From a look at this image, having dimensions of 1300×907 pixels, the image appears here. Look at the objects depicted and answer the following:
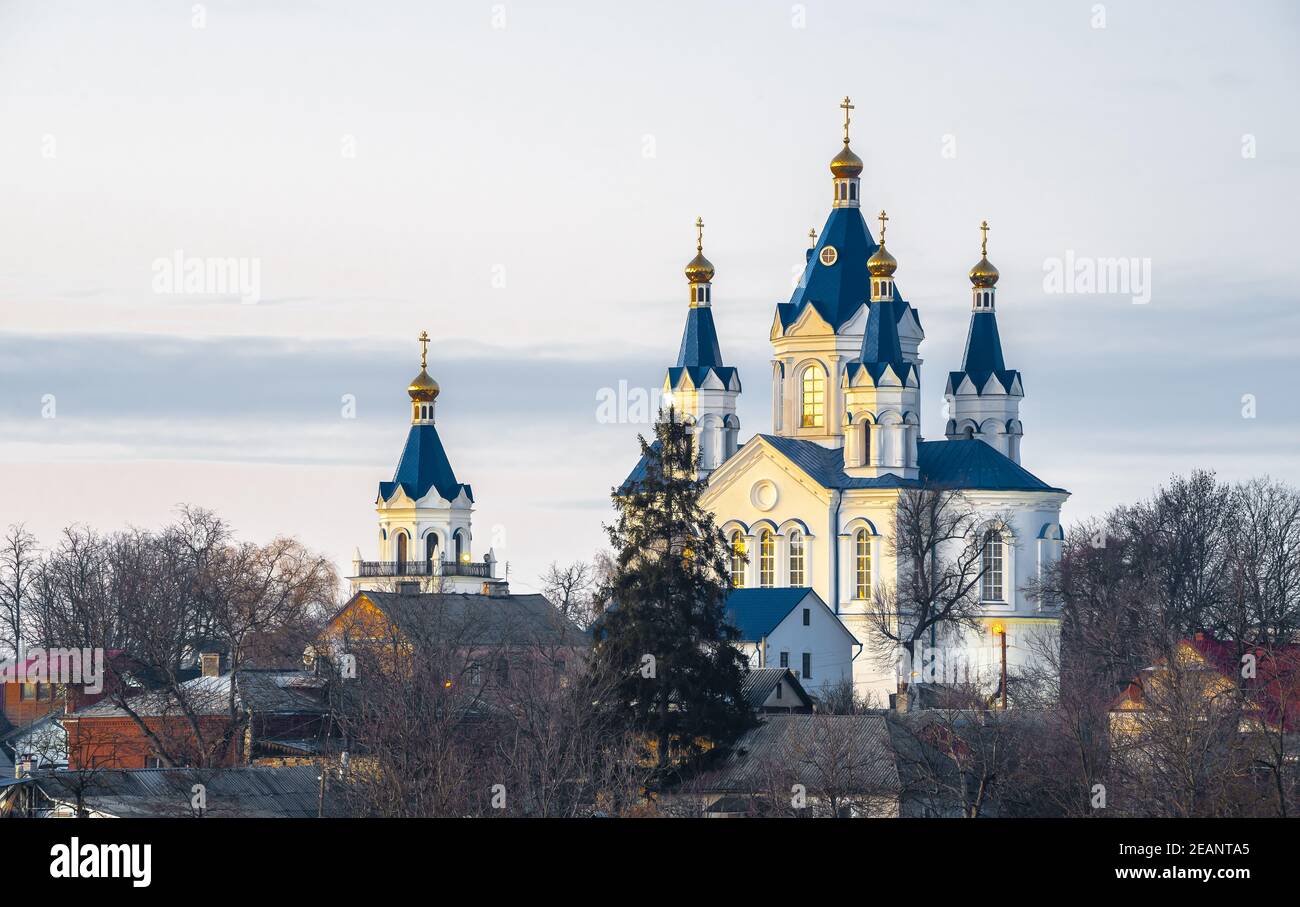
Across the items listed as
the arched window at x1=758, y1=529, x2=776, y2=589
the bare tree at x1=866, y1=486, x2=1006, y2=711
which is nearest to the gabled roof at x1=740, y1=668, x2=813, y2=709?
the bare tree at x1=866, y1=486, x2=1006, y2=711

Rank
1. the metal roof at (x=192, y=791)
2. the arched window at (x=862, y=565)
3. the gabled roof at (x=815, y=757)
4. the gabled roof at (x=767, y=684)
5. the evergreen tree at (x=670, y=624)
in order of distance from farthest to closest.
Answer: the arched window at (x=862, y=565)
the gabled roof at (x=767, y=684)
the evergreen tree at (x=670, y=624)
the gabled roof at (x=815, y=757)
the metal roof at (x=192, y=791)

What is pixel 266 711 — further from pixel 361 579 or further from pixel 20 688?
pixel 361 579

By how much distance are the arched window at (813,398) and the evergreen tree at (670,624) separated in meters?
25.2

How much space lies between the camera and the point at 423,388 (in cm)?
8006

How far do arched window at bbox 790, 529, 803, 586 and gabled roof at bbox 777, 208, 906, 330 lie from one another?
7.38 meters

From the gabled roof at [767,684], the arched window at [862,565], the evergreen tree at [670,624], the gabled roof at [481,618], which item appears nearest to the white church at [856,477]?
the arched window at [862,565]

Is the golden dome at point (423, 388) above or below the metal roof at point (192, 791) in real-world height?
above

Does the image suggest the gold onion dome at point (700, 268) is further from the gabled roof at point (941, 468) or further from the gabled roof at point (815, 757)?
the gabled roof at point (815, 757)

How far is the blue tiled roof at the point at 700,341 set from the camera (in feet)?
230

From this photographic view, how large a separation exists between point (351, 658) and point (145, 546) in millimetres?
25579

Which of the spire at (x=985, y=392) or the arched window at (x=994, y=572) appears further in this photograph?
the spire at (x=985, y=392)

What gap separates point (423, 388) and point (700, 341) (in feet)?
45.5

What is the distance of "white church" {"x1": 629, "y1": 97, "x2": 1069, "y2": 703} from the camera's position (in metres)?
64.0

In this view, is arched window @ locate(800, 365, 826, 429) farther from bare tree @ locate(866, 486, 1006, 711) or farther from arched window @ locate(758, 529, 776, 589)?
bare tree @ locate(866, 486, 1006, 711)
